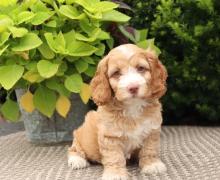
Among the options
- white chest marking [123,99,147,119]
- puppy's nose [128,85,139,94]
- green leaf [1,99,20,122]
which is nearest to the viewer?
puppy's nose [128,85,139,94]

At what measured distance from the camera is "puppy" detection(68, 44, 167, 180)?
133 inches

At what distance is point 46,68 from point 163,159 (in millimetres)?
1036

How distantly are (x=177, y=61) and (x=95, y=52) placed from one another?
922 millimetres

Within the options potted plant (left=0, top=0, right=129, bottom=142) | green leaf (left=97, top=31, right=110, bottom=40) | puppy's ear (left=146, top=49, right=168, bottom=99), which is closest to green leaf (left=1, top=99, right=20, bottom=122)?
potted plant (left=0, top=0, right=129, bottom=142)

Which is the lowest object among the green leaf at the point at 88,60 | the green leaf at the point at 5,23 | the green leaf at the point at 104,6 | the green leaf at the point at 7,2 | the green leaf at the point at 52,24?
the green leaf at the point at 88,60

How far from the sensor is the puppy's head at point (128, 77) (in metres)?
3.32

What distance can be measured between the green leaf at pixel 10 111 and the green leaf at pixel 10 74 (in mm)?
501

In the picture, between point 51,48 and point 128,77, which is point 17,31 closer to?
point 51,48

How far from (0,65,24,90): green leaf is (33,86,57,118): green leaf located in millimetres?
253

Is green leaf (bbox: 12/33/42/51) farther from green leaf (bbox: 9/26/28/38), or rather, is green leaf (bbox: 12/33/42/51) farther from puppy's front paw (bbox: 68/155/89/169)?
puppy's front paw (bbox: 68/155/89/169)

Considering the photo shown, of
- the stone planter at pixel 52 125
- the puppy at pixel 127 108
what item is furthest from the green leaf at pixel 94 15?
the puppy at pixel 127 108

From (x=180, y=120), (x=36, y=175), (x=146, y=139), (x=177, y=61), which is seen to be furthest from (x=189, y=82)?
(x=36, y=175)

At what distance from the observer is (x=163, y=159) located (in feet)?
12.9

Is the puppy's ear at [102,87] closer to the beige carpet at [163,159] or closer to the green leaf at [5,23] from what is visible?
the beige carpet at [163,159]
